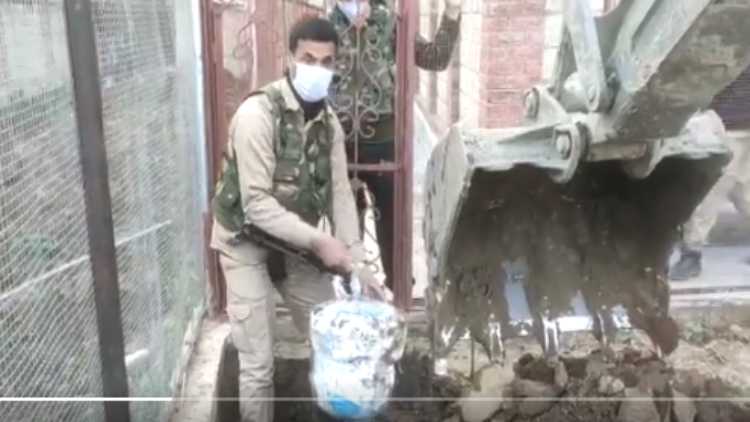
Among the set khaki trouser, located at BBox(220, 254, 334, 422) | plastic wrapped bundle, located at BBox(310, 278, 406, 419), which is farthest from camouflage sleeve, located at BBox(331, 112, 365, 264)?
plastic wrapped bundle, located at BBox(310, 278, 406, 419)

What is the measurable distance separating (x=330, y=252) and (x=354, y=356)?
0.43 m

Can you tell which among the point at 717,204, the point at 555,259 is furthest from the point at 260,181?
the point at 717,204

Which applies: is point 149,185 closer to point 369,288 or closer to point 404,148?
point 369,288

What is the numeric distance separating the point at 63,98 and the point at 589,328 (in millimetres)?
2451

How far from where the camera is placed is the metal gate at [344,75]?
13.7 feet

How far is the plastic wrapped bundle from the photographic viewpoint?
3078mm

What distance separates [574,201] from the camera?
368cm

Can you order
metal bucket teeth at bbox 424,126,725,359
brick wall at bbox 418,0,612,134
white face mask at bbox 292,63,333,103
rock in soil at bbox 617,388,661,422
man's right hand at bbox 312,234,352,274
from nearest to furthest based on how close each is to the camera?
1. man's right hand at bbox 312,234,352,274
2. white face mask at bbox 292,63,333,103
3. metal bucket teeth at bbox 424,126,725,359
4. rock in soil at bbox 617,388,661,422
5. brick wall at bbox 418,0,612,134

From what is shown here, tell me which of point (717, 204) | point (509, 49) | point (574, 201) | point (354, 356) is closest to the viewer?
point (354, 356)

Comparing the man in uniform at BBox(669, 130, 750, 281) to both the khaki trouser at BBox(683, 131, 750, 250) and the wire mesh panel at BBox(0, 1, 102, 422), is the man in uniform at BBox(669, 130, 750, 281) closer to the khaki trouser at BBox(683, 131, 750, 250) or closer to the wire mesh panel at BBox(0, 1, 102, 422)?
the khaki trouser at BBox(683, 131, 750, 250)

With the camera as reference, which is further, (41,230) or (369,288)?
(369,288)

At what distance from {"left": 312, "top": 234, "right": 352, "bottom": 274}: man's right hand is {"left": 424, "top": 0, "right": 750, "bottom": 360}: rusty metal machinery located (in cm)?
36

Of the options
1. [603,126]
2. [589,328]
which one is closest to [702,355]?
[589,328]

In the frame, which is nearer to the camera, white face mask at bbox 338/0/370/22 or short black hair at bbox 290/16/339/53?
short black hair at bbox 290/16/339/53
